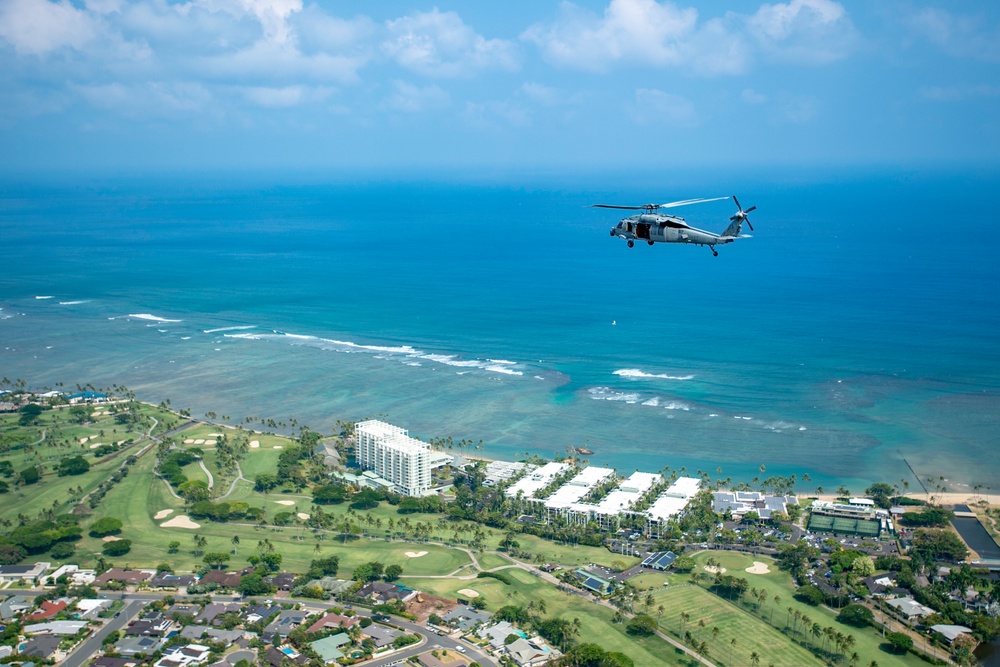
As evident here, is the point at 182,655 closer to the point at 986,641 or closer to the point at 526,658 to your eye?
the point at 526,658

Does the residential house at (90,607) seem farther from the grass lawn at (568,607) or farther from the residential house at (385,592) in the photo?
the grass lawn at (568,607)

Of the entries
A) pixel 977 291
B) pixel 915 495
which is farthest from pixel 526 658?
pixel 977 291

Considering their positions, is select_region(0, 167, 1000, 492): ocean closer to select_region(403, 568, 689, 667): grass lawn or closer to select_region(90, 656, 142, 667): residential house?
select_region(403, 568, 689, 667): grass lawn

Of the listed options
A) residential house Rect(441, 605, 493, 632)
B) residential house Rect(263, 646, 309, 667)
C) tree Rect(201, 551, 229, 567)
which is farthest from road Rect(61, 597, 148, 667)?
→ residential house Rect(441, 605, 493, 632)

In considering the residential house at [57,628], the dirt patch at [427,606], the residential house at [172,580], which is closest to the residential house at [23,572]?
the residential house at [57,628]

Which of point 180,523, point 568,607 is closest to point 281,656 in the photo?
point 568,607

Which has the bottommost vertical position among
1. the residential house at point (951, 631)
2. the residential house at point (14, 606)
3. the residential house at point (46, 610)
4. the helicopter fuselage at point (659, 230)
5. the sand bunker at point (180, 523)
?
the residential house at point (14, 606)
